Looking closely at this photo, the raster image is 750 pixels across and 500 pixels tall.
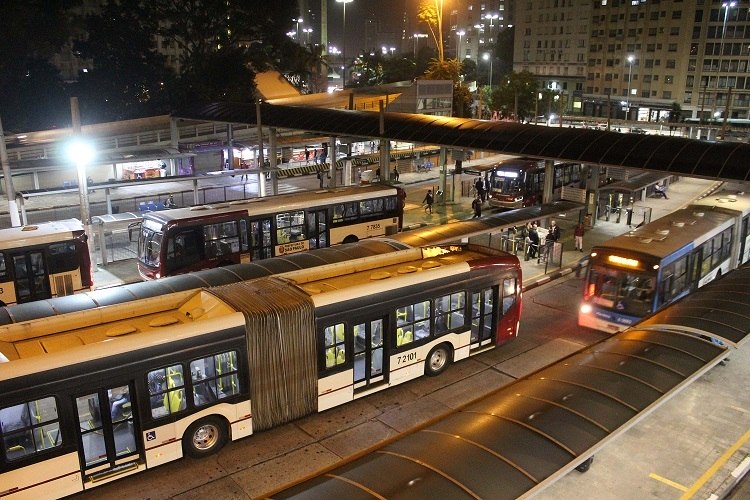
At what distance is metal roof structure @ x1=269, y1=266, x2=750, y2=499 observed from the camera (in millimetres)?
7098

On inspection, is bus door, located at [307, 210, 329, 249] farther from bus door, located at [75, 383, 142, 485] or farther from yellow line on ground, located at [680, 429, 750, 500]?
yellow line on ground, located at [680, 429, 750, 500]

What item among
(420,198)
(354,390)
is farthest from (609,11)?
(354,390)

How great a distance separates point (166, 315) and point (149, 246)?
8.50 metres

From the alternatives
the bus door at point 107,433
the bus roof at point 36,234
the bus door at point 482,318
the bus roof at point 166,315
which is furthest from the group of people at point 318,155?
the bus door at point 107,433

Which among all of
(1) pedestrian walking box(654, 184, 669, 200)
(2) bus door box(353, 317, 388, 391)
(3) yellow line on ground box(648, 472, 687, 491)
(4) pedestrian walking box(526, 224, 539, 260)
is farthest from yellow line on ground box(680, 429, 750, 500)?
(1) pedestrian walking box(654, 184, 669, 200)

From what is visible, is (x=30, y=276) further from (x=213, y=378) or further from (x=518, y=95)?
(x=518, y=95)

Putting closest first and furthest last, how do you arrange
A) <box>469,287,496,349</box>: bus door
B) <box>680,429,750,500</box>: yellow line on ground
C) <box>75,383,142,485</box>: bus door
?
1. <box>75,383,142,485</box>: bus door
2. <box>680,429,750,500</box>: yellow line on ground
3. <box>469,287,496,349</box>: bus door

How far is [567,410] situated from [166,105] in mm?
47733

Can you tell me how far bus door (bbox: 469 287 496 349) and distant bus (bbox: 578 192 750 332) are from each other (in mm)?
3353

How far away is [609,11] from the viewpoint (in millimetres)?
96000

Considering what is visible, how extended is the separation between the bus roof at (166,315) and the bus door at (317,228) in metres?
8.32

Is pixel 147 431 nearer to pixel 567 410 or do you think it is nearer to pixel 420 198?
pixel 567 410

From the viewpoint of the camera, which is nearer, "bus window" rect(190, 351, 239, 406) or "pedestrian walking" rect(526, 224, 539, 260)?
"bus window" rect(190, 351, 239, 406)

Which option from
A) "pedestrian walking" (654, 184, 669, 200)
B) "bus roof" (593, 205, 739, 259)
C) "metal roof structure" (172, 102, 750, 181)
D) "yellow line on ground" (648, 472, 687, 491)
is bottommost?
"pedestrian walking" (654, 184, 669, 200)
